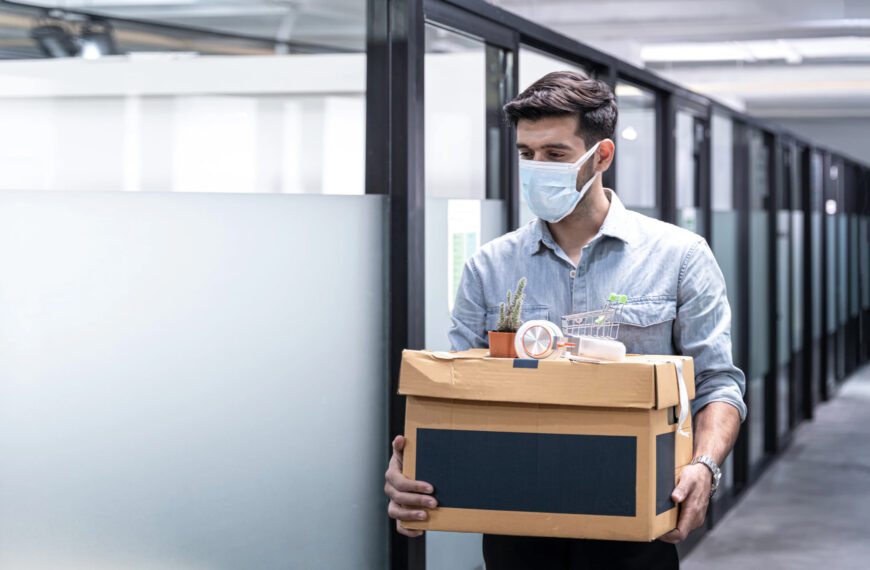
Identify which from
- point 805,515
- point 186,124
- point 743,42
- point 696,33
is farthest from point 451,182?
point 743,42

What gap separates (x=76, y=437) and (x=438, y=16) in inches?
51.7

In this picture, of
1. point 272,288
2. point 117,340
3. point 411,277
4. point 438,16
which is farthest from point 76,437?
point 438,16

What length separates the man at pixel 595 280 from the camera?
1.62 metres

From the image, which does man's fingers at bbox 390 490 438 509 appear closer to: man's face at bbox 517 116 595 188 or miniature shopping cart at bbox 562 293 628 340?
miniature shopping cart at bbox 562 293 628 340

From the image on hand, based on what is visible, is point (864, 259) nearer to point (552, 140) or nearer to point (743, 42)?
point (743, 42)

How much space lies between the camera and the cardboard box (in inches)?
56.4

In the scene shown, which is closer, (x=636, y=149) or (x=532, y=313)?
(x=532, y=313)

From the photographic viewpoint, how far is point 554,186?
1.70 meters

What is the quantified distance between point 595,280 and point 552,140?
24 centimetres

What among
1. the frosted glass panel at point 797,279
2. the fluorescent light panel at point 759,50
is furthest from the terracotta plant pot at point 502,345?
the fluorescent light panel at point 759,50

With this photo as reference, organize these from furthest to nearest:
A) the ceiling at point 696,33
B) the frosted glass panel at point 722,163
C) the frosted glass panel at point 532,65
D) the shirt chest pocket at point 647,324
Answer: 1. the frosted glass panel at point 722,163
2. the frosted glass panel at point 532,65
3. the ceiling at point 696,33
4. the shirt chest pocket at point 647,324

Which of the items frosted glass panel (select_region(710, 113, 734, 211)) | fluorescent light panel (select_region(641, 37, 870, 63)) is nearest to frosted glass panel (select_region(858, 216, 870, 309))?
fluorescent light panel (select_region(641, 37, 870, 63))

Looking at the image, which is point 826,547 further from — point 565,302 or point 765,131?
point 565,302

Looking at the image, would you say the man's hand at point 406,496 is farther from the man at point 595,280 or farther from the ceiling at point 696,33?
the ceiling at point 696,33
